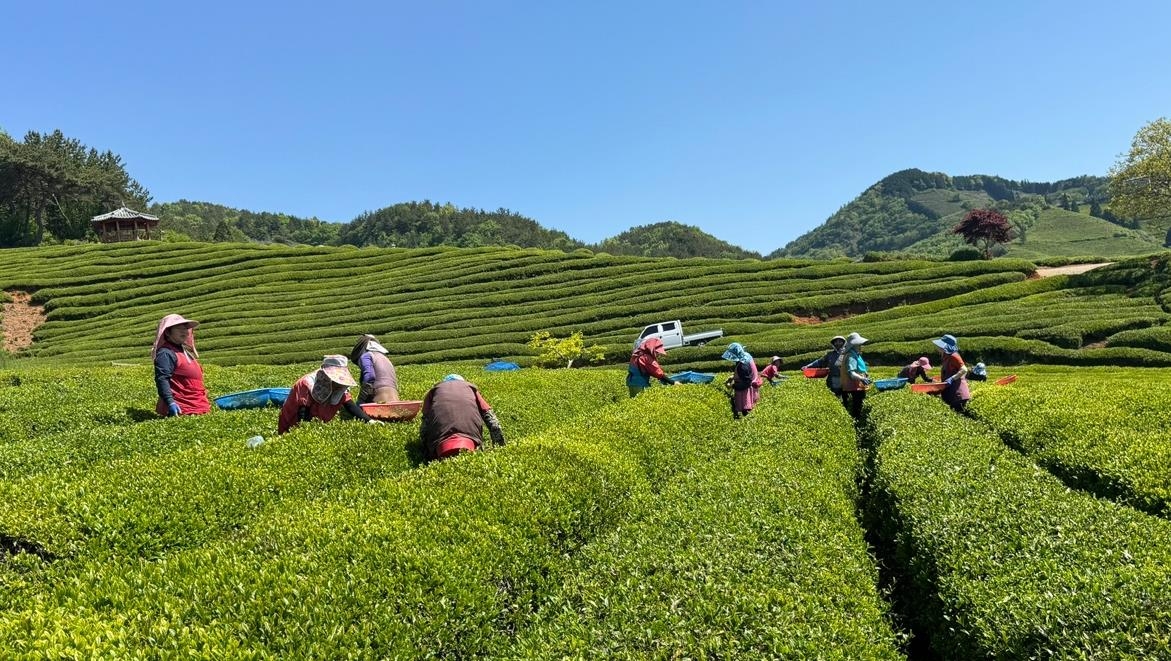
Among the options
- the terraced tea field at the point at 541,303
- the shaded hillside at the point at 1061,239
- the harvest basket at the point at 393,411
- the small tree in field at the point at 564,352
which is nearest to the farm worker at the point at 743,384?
the harvest basket at the point at 393,411

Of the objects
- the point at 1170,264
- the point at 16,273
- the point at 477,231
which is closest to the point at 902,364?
the point at 1170,264

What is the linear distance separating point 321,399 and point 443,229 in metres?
116

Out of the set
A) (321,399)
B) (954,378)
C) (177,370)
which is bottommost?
(954,378)

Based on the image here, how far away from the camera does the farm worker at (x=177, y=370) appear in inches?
320

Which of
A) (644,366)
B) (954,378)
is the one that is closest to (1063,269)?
(954,378)

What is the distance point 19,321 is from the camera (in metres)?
40.6

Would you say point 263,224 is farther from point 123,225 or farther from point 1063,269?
point 1063,269

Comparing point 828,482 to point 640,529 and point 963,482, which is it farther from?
point 640,529

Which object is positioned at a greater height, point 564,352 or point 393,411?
point 393,411

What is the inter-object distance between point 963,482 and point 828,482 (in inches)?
49.1

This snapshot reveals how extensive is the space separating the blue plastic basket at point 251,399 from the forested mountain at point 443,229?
326 ft

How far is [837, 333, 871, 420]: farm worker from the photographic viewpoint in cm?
1183

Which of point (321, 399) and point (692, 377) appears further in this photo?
point (692, 377)

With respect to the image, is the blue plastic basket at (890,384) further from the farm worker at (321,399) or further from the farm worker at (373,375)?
the farm worker at (321,399)
